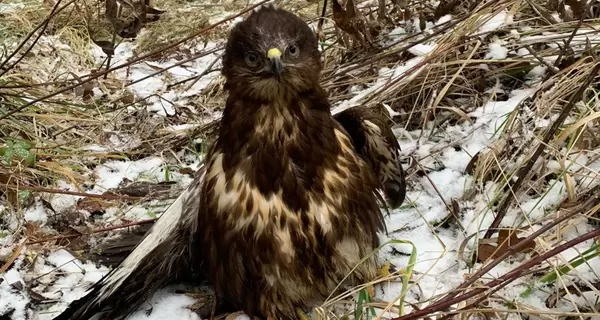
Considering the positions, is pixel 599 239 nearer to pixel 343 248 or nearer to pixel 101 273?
pixel 343 248

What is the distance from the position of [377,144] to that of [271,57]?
71cm

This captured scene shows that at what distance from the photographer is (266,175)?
7.06 feet

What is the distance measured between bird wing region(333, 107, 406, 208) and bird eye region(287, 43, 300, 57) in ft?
1.74

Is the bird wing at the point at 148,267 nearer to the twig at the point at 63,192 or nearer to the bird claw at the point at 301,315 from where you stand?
the bird claw at the point at 301,315

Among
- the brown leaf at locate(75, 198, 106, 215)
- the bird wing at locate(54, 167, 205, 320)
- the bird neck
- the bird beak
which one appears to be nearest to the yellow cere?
the bird beak

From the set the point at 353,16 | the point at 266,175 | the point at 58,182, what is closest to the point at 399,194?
the point at 266,175

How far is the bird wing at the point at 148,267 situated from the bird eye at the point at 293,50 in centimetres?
56

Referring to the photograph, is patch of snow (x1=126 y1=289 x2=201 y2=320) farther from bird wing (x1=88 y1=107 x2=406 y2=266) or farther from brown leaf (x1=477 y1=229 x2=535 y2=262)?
brown leaf (x1=477 y1=229 x2=535 y2=262)

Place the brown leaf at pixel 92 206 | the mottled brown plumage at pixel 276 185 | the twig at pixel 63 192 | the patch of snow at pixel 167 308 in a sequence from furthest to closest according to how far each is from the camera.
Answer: the brown leaf at pixel 92 206
the twig at pixel 63 192
the patch of snow at pixel 167 308
the mottled brown plumage at pixel 276 185

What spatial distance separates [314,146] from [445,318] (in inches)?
26.7

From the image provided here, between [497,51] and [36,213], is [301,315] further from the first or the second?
[497,51]

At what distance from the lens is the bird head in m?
2.07

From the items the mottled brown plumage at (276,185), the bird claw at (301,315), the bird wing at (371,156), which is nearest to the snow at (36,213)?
the bird wing at (371,156)

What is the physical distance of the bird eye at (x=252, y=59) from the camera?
2.10 m
